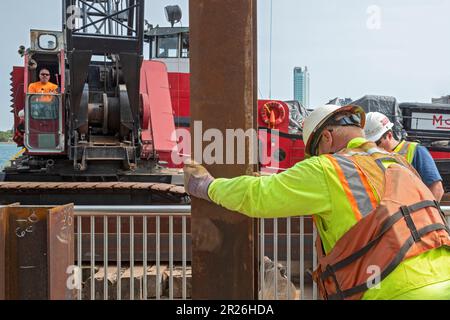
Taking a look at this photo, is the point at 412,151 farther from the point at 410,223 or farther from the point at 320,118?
the point at 410,223

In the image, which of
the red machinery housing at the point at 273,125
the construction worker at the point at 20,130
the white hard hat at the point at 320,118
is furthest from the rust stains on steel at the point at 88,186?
the white hard hat at the point at 320,118

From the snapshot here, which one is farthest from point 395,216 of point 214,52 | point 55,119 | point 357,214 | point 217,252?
point 55,119

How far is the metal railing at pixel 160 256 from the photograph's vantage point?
11.6 feet

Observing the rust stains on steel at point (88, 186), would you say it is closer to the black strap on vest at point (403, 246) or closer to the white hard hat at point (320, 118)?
the white hard hat at point (320, 118)

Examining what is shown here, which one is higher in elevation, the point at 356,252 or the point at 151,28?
the point at 151,28

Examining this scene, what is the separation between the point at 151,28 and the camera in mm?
15062

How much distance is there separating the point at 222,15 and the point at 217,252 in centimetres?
121

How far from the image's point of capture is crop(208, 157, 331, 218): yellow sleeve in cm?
189

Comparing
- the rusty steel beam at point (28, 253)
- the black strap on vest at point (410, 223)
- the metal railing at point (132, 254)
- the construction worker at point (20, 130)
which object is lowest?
the metal railing at point (132, 254)

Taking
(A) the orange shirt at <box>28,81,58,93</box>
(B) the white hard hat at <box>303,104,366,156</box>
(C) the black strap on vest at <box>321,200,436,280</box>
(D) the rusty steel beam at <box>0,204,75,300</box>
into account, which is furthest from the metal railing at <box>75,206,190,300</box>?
(A) the orange shirt at <box>28,81,58,93</box>

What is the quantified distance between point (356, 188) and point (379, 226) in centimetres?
18

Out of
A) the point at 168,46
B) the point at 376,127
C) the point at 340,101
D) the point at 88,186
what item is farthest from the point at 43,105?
the point at 168,46

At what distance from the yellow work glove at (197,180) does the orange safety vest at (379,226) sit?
0.62 m

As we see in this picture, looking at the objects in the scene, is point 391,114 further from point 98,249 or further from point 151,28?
point 151,28
